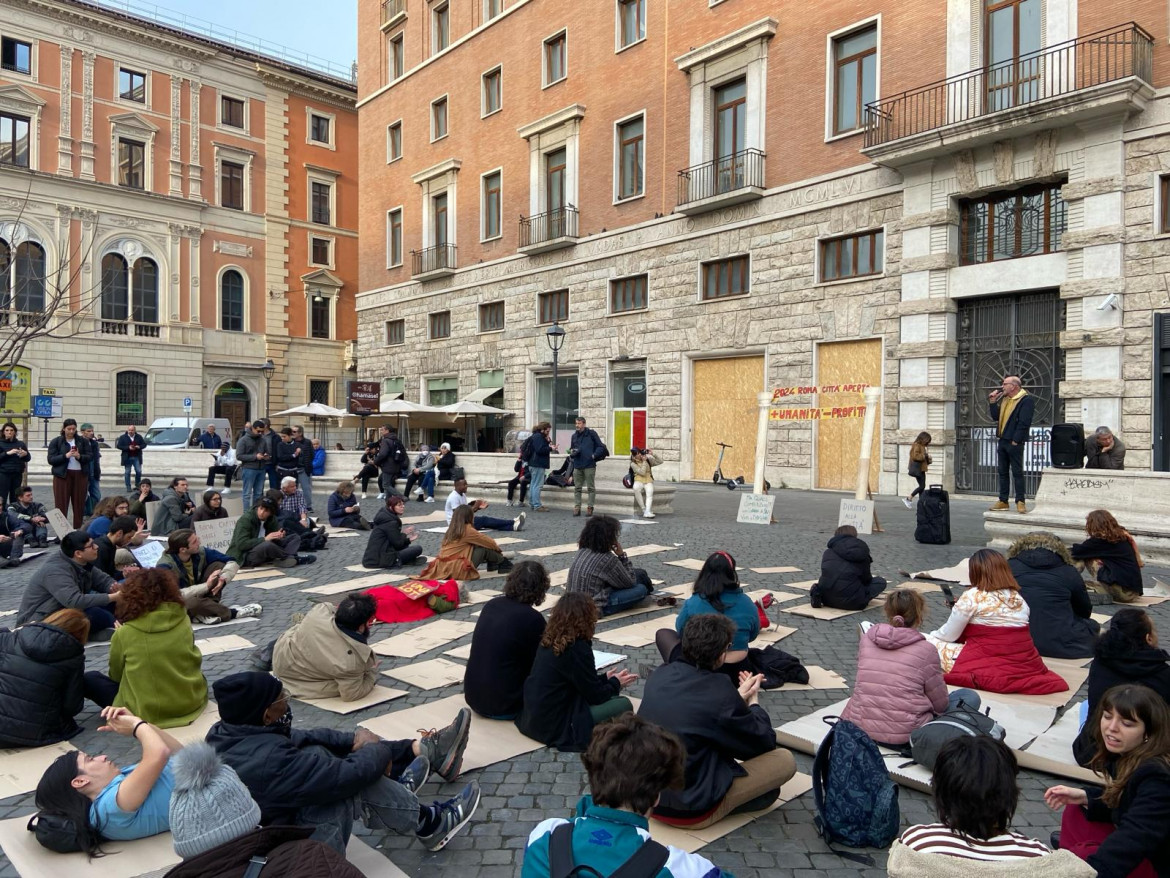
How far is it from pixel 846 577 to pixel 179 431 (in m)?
28.3

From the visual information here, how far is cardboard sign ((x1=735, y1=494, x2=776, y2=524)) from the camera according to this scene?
15.1 metres

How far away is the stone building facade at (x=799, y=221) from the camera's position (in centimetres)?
1617

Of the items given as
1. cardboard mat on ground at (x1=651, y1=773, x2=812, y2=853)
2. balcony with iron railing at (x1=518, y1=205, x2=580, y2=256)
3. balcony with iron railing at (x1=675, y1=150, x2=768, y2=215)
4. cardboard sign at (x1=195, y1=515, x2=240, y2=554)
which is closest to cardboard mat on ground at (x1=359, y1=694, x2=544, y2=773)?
cardboard mat on ground at (x1=651, y1=773, x2=812, y2=853)

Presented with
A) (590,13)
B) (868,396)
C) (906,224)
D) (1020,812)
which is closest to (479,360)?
(590,13)

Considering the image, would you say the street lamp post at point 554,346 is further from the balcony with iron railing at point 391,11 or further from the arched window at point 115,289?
the arched window at point 115,289

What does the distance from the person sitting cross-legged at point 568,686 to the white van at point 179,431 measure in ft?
89.1

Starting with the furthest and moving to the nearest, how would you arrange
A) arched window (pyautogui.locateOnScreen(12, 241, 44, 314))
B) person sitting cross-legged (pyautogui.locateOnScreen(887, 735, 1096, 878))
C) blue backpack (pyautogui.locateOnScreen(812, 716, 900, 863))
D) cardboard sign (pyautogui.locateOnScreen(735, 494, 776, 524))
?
arched window (pyautogui.locateOnScreen(12, 241, 44, 314)) < cardboard sign (pyautogui.locateOnScreen(735, 494, 776, 524)) < blue backpack (pyautogui.locateOnScreen(812, 716, 900, 863)) < person sitting cross-legged (pyautogui.locateOnScreen(887, 735, 1096, 878))

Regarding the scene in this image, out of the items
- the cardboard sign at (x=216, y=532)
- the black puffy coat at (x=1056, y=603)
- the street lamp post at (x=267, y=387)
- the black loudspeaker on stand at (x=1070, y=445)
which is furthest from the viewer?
the street lamp post at (x=267, y=387)

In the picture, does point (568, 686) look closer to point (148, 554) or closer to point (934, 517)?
point (148, 554)

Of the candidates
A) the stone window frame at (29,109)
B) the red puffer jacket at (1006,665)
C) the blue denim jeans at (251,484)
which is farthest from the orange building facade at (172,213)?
the red puffer jacket at (1006,665)

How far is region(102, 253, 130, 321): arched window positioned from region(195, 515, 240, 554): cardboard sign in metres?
29.9

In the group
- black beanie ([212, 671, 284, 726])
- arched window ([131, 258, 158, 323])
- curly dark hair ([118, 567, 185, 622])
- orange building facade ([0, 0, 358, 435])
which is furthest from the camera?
arched window ([131, 258, 158, 323])

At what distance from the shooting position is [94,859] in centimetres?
385

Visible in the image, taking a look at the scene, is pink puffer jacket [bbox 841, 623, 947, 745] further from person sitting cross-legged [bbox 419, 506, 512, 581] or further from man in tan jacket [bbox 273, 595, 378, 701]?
person sitting cross-legged [bbox 419, 506, 512, 581]
